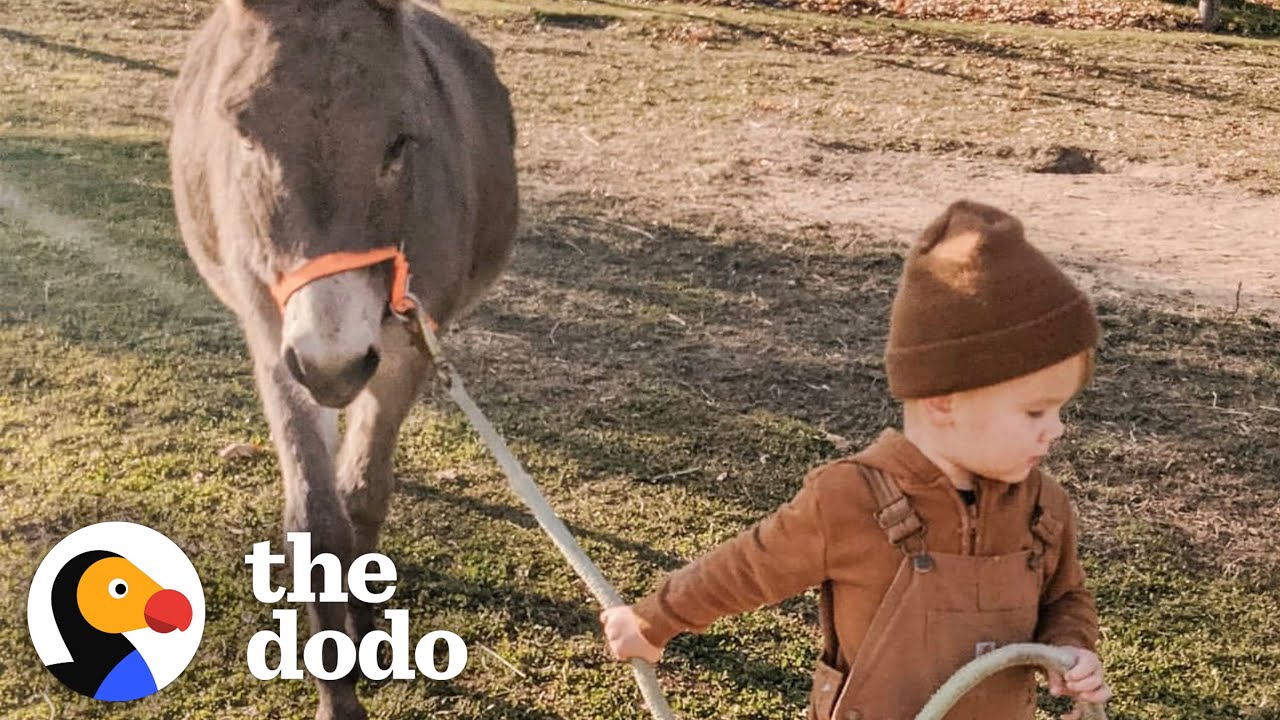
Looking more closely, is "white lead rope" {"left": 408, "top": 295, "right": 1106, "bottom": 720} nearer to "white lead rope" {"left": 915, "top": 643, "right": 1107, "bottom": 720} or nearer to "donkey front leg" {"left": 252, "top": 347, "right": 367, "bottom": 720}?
"white lead rope" {"left": 915, "top": 643, "right": 1107, "bottom": 720}

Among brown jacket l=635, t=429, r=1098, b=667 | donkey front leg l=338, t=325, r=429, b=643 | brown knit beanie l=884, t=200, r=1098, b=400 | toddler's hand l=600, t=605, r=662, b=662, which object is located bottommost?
donkey front leg l=338, t=325, r=429, b=643

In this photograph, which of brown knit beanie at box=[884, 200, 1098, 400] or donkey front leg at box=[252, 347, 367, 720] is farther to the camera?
donkey front leg at box=[252, 347, 367, 720]

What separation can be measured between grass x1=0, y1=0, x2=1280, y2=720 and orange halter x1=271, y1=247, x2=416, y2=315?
1.30 meters

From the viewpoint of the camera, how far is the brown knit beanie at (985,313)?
1.91m

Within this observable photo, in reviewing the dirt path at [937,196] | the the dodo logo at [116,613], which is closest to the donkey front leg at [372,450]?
the the dodo logo at [116,613]

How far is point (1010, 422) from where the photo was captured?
1.94m

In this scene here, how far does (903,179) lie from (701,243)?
83.6 inches

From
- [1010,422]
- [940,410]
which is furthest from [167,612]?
[1010,422]

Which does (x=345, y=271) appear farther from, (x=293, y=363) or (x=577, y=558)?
(x=577, y=558)

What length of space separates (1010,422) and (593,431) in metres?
3.17

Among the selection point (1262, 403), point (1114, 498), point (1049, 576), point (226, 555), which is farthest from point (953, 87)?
point (1049, 576)

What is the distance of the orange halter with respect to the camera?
2498 mm

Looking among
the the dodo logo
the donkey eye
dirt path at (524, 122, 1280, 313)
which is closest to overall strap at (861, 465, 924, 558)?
the donkey eye

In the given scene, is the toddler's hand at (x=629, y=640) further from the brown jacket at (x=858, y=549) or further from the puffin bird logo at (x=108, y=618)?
the puffin bird logo at (x=108, y=618)
